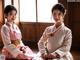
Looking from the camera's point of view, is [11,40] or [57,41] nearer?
[57,41]

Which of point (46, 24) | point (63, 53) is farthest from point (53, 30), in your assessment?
point (46, 24)

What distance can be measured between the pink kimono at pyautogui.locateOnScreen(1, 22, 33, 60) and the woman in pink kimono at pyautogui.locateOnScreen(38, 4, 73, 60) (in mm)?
219

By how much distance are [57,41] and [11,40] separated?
0.48 meters

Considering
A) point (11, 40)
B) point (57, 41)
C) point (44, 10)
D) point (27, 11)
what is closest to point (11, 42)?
A: point (11, 40)

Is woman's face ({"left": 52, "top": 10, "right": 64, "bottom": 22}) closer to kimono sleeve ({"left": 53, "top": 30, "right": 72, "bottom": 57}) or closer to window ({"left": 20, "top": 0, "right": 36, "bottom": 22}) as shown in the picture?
kimono sleeve ({"left": 53, "top": 30, "right": 72, "bottom": 57})

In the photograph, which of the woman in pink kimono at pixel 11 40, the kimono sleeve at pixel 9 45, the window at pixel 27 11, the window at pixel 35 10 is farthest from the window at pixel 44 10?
the kimono sleeve at pixel 9 45

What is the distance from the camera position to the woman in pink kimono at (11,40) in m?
2.15

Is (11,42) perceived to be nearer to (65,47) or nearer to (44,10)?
(65,47)

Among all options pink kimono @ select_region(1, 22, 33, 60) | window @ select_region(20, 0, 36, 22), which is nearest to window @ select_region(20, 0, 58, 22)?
window @ select_region(20, 0, 36, 22)

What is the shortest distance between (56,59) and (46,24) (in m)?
3.76

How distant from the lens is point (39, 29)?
19.0ft

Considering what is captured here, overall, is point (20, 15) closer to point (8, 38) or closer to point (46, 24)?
point (46, 24)

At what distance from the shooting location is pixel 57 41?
81.8 inches

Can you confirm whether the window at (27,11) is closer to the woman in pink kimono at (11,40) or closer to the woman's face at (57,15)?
the woman in pink kimono at (11,40)
